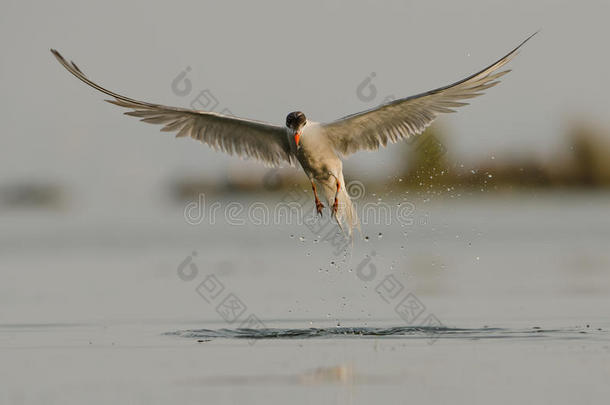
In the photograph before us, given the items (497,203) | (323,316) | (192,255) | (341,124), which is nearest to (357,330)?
(323,316)

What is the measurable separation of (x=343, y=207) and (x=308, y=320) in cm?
134

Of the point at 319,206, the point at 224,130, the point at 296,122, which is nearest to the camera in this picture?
the point at 296,122

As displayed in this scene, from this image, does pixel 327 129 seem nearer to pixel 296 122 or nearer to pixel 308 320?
pixel 296 122

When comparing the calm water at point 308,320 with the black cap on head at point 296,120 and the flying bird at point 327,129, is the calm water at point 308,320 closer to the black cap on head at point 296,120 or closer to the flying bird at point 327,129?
the flying bird at point 327,129

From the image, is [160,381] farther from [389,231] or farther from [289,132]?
[389,231]

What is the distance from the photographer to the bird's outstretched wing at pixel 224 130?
41.0ft

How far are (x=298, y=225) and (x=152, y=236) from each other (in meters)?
4.55
